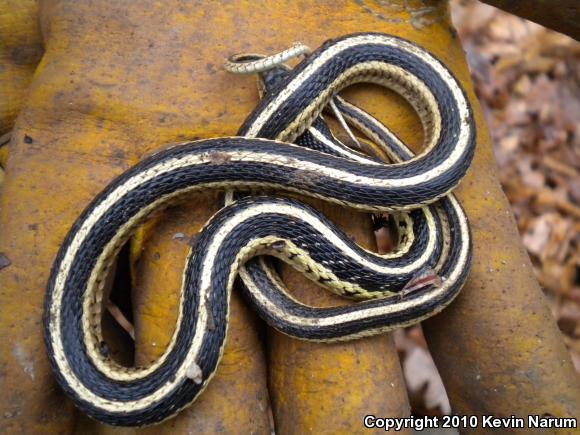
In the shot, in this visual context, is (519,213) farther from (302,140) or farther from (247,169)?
(247,169)

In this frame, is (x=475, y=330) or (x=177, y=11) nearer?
(x=475, y=330)

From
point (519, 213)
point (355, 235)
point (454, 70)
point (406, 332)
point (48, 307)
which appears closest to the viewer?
point (48, 307)

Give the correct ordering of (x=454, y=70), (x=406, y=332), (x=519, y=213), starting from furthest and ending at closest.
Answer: (x=519, y=213), (x=406, y=332), (x=454, y=70)

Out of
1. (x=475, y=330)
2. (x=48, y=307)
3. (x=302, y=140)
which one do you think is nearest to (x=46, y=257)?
(x=48, y=307)

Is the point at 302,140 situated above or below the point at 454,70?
→ below

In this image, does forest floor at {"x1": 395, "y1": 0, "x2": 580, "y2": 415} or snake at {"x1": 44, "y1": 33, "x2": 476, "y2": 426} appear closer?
snake at {"x1": 44, "y1": 33, "x2": 476, "y2": 426}

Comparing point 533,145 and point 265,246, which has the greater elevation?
point 265,246

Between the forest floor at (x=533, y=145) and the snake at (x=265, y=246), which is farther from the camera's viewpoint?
the forest floor at (x=533, y=145)

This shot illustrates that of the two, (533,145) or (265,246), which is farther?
(533,145)
